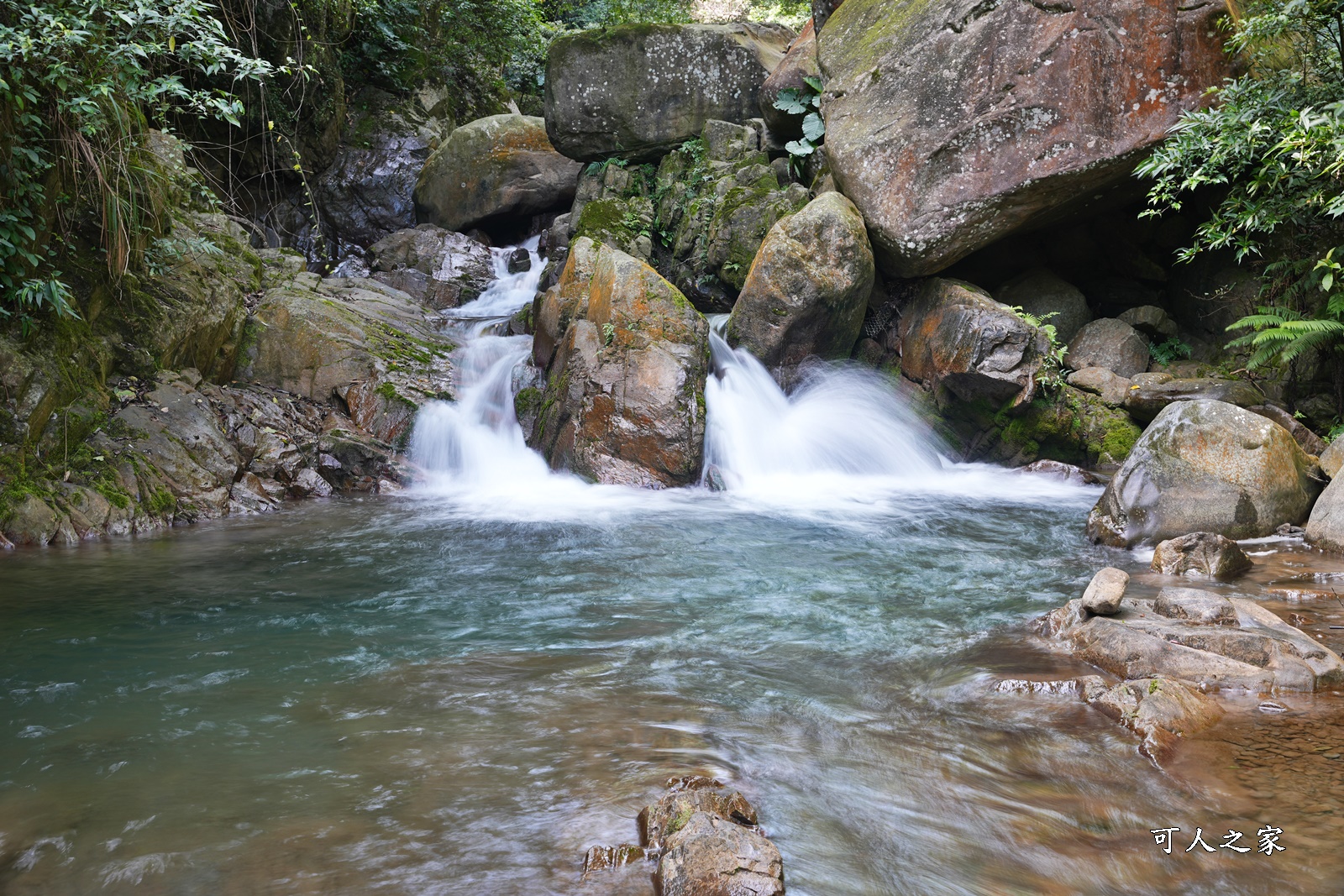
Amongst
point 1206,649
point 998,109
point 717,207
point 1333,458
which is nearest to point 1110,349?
point 998,109

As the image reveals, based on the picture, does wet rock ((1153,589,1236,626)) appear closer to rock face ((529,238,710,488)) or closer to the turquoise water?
the turquoise water

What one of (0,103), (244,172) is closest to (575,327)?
(0,103)

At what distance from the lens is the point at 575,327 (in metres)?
9.47

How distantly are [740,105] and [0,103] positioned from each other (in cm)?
995

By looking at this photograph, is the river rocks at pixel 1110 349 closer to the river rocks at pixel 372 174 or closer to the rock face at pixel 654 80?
the rock face at pixel 654 80

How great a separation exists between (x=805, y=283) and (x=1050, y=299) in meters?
3.67

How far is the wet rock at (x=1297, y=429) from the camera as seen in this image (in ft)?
25.3

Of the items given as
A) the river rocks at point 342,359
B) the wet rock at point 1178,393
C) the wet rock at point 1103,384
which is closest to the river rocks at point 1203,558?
the wet rock at point 1178,393

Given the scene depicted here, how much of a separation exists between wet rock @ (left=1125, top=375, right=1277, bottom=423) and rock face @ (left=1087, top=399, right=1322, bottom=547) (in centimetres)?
227

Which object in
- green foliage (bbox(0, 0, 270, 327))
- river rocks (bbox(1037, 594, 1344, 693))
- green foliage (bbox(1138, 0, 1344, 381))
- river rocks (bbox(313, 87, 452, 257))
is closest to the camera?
river rocks (bbox(1037, 594, 1344, 693))

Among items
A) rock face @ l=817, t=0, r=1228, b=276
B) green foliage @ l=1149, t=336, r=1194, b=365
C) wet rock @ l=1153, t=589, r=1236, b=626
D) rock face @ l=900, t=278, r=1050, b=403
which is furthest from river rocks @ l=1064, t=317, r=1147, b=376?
wet rock @ l=1153, t=589, r=1236, b=626

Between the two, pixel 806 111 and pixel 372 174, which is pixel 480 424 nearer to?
pixel 806 111

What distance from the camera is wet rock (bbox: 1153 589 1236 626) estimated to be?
4.04 meters

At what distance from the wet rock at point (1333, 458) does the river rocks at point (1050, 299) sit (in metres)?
4.33
